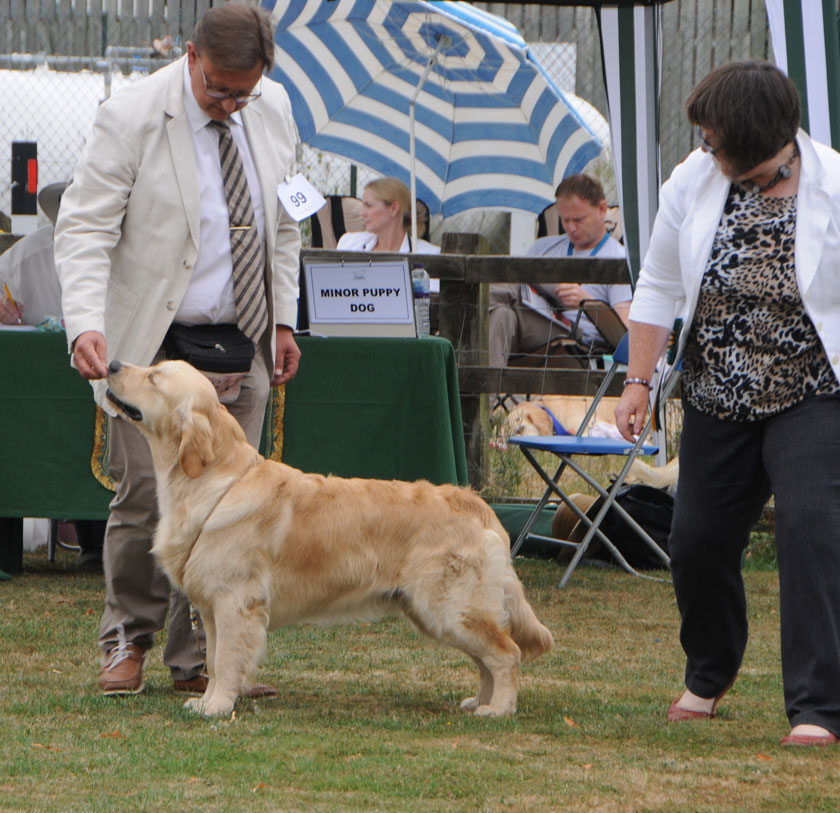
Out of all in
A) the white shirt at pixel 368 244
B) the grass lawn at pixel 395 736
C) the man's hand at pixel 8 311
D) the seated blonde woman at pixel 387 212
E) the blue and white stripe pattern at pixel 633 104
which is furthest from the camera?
the white shirt at pixel 368 244

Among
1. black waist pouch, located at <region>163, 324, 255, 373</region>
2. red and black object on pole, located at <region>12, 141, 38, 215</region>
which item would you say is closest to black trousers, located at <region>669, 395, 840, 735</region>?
black waist pouch, located at <region>163, 324, 255, 373</region>

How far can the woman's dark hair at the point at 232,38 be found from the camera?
3.59 m

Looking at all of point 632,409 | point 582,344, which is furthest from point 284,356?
point 582,344

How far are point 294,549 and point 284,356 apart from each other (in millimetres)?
789

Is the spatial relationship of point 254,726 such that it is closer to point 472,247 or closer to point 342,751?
point 342,751

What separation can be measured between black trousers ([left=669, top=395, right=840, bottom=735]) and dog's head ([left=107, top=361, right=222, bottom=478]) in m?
1.36

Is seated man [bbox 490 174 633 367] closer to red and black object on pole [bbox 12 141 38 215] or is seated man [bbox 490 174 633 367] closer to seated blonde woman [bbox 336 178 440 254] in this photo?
seated blonde woman [bbox 336 178 440 254]

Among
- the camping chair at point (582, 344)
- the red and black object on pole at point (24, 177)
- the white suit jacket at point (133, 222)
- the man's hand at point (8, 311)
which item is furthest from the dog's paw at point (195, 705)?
the red and black object on pole at point (24, 177)

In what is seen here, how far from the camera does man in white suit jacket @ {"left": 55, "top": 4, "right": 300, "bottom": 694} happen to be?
145 inches

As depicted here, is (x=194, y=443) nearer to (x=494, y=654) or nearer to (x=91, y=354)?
(x=91, y=354)

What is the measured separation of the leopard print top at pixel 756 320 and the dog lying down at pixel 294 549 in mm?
893

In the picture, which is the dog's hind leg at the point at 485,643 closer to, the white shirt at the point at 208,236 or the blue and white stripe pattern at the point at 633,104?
the white shirt at the point at 208,236

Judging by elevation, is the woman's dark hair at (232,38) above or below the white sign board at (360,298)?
above

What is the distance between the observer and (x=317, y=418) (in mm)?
5699
